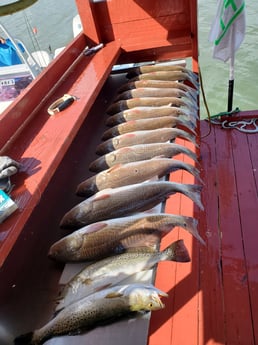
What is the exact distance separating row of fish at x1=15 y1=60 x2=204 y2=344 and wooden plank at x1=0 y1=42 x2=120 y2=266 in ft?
A: 1.83

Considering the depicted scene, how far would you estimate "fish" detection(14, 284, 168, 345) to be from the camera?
1870mm

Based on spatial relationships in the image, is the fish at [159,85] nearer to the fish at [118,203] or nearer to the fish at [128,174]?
the fish at [128,174]

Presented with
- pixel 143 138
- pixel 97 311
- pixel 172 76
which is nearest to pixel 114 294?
pixel 97 311

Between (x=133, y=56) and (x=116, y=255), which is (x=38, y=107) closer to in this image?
(x=116, y=255)

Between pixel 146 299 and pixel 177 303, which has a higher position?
pixel 146 299

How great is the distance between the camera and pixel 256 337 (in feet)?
8.30

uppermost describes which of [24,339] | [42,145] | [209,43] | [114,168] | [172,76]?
[42,145]

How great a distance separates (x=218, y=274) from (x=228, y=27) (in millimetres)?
3228

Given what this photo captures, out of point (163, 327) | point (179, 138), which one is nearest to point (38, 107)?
point (179, 138)

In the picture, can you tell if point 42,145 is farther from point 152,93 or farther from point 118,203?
point 152,93

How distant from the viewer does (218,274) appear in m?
3.02

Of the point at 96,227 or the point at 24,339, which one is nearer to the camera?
the point at 24,339

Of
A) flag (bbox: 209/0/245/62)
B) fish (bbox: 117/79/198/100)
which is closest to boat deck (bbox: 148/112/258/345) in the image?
fish (bbox: 117/79/198/100)

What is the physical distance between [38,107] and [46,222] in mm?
1126
